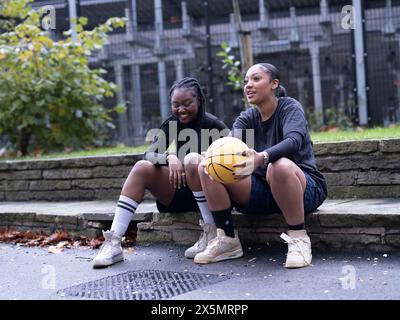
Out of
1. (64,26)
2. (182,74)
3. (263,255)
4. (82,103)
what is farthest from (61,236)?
(64,26)

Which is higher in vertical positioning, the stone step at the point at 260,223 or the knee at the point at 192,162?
the knee at the point at 192,162

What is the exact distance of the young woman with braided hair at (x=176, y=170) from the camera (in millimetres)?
4211

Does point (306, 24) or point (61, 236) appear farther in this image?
point (306, 24)

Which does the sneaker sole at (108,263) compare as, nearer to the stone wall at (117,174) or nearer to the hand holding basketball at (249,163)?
the hand holding basketball at (249,163)

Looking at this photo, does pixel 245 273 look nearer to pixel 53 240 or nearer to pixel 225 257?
pixel 225 257

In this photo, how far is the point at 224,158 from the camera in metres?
3.72

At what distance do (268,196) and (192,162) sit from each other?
54 cm

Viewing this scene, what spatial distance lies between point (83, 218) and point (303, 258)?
2236mm

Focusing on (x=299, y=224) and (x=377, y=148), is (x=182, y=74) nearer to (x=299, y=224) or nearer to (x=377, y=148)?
(x=377, y=148)

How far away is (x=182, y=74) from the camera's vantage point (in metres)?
8.99

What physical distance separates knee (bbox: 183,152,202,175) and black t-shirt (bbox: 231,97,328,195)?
0.97ft

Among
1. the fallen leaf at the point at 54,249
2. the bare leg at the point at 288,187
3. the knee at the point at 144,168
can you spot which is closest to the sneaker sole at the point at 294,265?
the bare leg at the point at 288,187

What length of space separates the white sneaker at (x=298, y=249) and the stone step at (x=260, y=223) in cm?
30

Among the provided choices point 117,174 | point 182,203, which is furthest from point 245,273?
point 117,174
